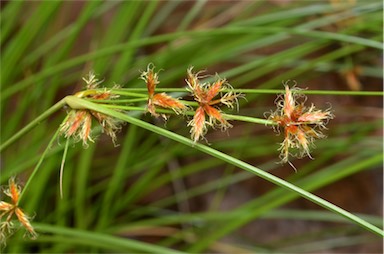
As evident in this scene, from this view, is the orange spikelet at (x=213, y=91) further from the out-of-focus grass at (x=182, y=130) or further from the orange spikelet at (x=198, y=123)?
the out-of-focus grass at (x=182, y=130)

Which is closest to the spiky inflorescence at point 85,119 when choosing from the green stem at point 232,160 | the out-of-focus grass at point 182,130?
the green stem at point 232,160

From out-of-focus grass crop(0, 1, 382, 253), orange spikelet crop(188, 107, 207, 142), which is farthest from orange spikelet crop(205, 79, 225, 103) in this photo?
out-of-focus grass crop(0, 1, 382, 253)

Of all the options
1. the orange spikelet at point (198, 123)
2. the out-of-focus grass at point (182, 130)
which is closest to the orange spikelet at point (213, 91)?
the orange spikelet at point (198, 123)

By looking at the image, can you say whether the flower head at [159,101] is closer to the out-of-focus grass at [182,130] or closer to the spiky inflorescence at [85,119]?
the spiky inflorescence at [85,119]

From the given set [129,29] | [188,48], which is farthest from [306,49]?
[129,29]

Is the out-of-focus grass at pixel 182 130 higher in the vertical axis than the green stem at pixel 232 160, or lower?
higher

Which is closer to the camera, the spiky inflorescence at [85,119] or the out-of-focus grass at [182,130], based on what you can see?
the spiky inflorescence at [85,119]

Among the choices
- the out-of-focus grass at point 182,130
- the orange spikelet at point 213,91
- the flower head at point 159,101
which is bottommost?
the flower head at point 159,101
